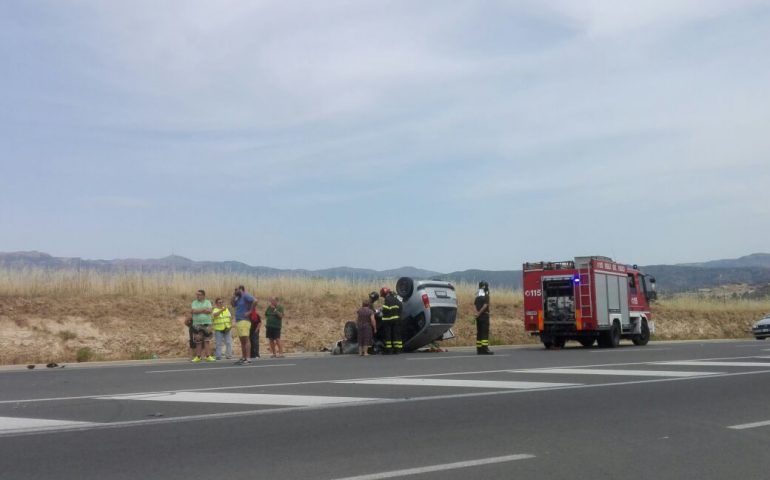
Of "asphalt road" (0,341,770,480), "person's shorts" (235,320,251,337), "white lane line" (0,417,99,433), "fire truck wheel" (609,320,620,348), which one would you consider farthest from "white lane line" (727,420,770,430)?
"fire truck wheel" (609,320,620,348)

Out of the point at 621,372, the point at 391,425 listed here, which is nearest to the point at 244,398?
the point at 391,425

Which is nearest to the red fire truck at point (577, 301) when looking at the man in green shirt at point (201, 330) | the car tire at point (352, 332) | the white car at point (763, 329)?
the car tire at point (352, 332)

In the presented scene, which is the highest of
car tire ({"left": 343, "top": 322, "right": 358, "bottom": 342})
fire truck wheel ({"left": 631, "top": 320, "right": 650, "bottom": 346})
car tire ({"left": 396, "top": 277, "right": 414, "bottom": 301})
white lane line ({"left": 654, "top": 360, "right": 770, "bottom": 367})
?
car tire ({"left": 396, "top": 277, "right": 414, "bottom": 301})

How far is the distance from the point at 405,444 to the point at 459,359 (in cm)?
1178

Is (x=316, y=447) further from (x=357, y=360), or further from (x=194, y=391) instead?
(x=357, y=360)

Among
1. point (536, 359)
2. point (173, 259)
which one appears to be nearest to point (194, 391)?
point (536, 359)

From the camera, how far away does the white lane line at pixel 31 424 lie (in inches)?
362

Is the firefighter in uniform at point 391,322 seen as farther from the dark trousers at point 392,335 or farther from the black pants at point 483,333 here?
the black pants at point 483,333

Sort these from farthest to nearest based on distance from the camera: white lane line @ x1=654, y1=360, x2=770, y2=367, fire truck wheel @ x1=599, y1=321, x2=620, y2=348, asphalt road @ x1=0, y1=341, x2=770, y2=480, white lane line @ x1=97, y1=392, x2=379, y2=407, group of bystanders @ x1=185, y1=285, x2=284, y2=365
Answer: fire truck wheel @ x1=599, y1=321, x2=620, y2=348 < group of bystanders @ x1=185, y1=285, x2=284, y2=365 < white lane line @ x1=654, y1=360, x2=770, y2=367 < white lane line @ x1=97, y1=392, x2=379, y2=407 < asphalt road @ x1=0, y1=341, x2=770, y2=480

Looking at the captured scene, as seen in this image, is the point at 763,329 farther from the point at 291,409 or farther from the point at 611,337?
the point at 291,409

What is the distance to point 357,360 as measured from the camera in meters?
20.3

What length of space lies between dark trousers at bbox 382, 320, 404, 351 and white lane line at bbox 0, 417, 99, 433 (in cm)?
1376

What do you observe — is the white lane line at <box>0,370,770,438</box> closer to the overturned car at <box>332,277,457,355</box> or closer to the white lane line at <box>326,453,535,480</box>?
the white lane line at <box>326,453,535,480</box>

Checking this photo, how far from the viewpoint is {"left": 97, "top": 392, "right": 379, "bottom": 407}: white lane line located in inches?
444
